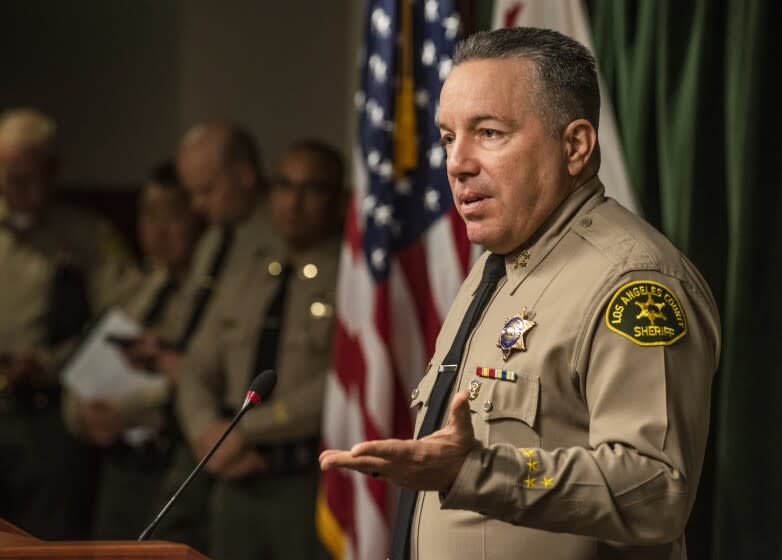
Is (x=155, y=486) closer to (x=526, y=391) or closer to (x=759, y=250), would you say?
(x=759, y=250)

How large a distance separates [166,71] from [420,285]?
3965mm

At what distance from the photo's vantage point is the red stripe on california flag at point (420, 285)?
11.1 feet

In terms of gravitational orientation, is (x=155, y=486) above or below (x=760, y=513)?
below

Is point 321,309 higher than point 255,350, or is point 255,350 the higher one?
point 321,309

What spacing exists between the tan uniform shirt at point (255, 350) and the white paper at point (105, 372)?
45cm

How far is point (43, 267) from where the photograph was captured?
5027 mm

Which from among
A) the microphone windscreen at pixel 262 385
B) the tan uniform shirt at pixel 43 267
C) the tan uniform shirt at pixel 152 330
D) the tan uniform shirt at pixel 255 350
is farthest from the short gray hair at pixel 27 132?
the microphone windscreen at pixel 262 385

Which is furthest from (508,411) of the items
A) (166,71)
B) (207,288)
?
(166,71)

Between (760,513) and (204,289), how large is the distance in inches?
97.6

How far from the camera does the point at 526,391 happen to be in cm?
158

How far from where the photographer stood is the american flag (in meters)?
3.34

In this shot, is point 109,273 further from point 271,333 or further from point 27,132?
point 271,333

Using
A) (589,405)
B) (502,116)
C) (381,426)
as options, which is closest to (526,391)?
(589,405)

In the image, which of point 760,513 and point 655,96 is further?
point 655,96
